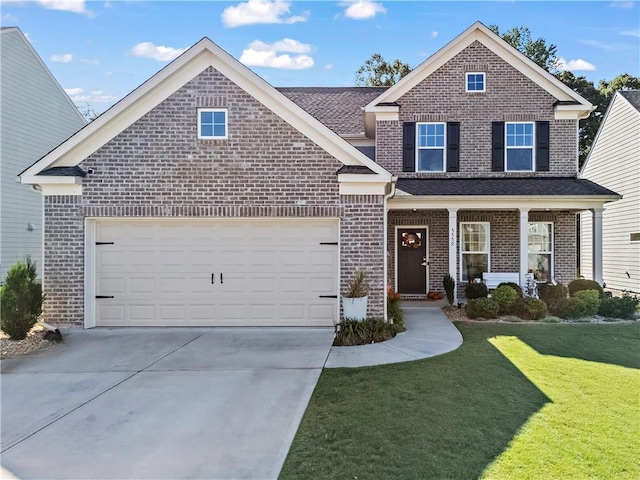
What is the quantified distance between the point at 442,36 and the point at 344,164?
8.54 metres

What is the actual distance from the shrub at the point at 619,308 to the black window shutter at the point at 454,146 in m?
5.58

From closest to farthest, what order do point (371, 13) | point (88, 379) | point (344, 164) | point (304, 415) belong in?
1. point (304, 415)
2. point (88, 379)
3. point (344, 164)
4. point (371, 13)

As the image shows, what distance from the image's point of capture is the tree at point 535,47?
30.0 metres

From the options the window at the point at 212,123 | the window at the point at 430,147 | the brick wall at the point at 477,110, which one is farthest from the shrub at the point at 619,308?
the window at the point at 212,123

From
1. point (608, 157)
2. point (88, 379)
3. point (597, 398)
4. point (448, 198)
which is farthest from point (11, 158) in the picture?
point (608, 157)

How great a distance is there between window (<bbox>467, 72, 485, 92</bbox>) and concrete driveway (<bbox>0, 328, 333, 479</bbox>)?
992 cm

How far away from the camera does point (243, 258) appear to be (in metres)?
9.64

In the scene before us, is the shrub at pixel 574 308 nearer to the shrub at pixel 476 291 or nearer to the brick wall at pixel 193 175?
the shrub at pixel 476 291

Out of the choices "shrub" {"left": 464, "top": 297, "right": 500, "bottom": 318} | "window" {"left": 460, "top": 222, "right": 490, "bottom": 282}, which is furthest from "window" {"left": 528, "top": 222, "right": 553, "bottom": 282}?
"shrub" {"left": 464, "top": 297, "right": 500, "bottom": 318}

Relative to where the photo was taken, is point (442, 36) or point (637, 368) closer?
point (637, 368)

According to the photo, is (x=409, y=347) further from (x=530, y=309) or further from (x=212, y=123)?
(x=212, y=123)

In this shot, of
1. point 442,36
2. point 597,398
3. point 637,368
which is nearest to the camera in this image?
point 597,398

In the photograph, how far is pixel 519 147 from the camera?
544 inches

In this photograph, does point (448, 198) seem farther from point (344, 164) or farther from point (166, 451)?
point (166, 451)
